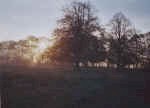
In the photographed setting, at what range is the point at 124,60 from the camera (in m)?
40.5

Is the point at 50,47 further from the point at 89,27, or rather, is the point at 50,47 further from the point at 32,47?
the point at 32,47

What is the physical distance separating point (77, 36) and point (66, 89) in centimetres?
1562

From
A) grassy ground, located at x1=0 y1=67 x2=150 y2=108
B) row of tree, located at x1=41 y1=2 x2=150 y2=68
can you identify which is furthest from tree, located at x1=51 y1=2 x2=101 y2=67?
grassy ground, located at x1=0 y1=67 x2=150 y2=108

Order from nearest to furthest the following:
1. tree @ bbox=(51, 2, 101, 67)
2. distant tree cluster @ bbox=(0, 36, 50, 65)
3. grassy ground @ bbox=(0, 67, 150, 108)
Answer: grassy ground @ bbox=(0, 67, 150, 108) < tree @ bbox=(51, 2, 101, 67) < distant tree cluster @ bbox=(0, 36, 50, 65)

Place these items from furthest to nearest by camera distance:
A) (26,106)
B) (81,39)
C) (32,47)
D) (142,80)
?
(32,47), (81,39), (142,80), (26,106)

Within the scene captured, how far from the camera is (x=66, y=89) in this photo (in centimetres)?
1897

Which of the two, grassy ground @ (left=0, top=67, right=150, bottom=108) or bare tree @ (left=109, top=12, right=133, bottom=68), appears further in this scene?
bare tree @ (left=109, top=12, right=133, bottom=68)

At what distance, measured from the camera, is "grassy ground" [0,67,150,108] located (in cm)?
1630

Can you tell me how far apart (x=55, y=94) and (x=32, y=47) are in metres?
35.9

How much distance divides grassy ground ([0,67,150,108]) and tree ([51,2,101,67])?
1024cm

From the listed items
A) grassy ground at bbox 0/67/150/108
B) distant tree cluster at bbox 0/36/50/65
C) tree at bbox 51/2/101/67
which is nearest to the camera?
grassy ground at bbox 0/67/150/108

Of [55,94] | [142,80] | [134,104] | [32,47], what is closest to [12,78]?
[55,94]

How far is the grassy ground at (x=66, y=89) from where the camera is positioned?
1630 cm

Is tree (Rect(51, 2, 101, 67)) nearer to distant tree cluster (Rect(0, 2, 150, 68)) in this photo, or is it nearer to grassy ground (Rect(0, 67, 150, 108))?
distant tree cluster (Rect(0, 2, 150, 68))
